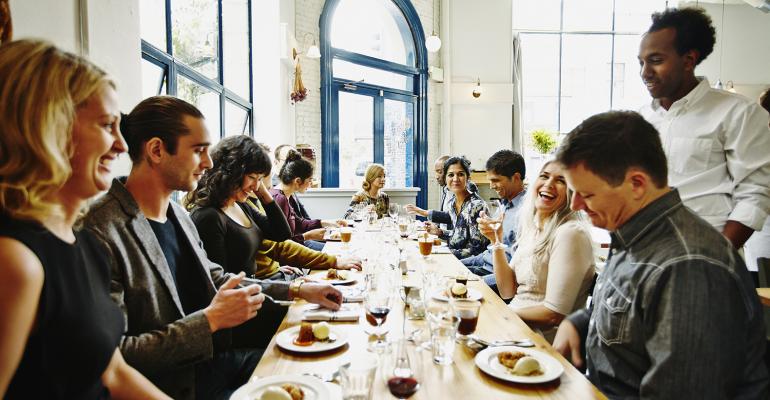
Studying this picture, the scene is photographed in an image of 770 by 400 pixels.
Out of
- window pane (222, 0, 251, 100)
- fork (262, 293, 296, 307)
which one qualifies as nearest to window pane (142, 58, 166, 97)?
window pane (222, 0, 251, 100)

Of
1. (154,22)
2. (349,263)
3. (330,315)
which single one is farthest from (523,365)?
(154,22)

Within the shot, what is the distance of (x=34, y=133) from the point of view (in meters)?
0.97

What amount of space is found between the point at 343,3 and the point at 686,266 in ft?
26.5

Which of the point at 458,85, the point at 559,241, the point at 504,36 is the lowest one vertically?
the point at 559,241

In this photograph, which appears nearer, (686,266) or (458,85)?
(686,266)

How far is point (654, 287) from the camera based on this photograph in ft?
3.87

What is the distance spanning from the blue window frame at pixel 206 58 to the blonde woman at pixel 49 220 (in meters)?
1.87

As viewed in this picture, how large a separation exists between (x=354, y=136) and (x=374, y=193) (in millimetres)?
2935

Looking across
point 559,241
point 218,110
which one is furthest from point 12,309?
point 218,110

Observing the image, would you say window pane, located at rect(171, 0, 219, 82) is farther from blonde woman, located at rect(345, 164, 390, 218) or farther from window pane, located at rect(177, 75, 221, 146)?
blonde woman, located at rect(345, 164, 390, 218)

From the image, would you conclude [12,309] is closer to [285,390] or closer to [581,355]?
[285,390]

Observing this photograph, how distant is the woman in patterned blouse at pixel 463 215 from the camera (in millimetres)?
4188

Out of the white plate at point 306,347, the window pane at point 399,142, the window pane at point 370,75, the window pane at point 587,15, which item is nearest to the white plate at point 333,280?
the white plate at point 306,347

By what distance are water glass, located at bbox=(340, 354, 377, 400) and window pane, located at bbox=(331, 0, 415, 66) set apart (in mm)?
7464
